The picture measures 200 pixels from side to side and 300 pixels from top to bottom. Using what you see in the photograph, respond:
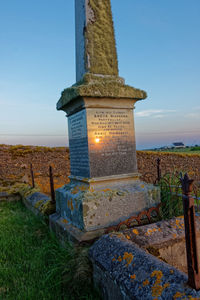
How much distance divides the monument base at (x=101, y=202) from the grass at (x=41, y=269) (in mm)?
352

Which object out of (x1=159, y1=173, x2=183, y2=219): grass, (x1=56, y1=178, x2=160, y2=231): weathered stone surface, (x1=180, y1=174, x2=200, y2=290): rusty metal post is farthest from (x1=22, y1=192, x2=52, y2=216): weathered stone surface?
(x1=180, y1=174, x2=200, y2=290): rusty metal post

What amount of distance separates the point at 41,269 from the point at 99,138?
184 cm

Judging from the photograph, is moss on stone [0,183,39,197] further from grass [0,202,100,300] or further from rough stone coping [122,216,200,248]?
rough stone coping [122,216,200,248]

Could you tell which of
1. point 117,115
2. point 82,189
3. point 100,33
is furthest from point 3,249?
point 100,33

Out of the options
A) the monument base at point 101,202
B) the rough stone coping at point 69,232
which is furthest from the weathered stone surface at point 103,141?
the rough stone coping at point 69,232

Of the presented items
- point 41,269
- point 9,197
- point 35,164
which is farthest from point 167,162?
point 41,269

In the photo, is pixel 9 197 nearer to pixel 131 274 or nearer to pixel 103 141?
pixel 103 141

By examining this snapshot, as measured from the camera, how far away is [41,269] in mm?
2758

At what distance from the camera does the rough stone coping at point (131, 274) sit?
147cm

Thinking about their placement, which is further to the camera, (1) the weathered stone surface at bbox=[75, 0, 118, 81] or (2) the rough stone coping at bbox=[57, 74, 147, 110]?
(1) the weathered stone surface at bbox=[75, 0, 118, 81]

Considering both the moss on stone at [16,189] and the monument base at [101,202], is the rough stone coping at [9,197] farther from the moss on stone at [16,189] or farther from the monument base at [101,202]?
A: the monument base at [101,202]

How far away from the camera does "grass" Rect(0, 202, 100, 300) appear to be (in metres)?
2.24

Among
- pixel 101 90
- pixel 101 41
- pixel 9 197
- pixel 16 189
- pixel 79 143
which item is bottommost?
pixel 9 197

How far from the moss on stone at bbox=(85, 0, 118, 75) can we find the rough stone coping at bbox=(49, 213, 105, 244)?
7.52 ft
